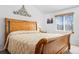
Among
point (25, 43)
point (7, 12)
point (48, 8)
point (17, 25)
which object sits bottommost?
point (25, 43)

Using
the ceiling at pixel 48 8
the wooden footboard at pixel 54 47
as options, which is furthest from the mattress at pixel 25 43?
the ceiling at pixel 48 8

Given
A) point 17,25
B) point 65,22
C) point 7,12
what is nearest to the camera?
point 7,12

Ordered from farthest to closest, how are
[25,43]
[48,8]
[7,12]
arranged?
[48,8], [7,12], [25,43]

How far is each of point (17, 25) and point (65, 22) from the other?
2.46 m

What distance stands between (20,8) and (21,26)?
0.75 metres

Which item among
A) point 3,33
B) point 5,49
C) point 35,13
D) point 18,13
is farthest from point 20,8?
point 5,49

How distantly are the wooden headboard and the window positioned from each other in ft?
4.51

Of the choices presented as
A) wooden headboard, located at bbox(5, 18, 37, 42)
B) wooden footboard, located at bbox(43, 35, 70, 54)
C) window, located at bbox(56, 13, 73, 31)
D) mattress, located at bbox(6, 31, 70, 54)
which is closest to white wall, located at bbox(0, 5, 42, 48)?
wooden headboard, located at bbox(5, 18, 37, 42)

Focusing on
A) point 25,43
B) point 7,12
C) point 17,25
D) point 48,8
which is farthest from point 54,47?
point 48,8

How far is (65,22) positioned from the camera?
13.6 ft

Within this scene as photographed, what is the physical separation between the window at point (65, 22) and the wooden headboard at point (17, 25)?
4.51 ft

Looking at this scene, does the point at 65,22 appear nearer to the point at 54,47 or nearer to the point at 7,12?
the point at 54,47

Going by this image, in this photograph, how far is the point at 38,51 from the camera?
3.97 feet

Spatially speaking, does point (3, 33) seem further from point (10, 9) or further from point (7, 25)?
point (10, 9)
